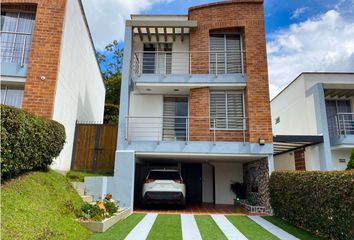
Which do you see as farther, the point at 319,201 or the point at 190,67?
the point at 190,67

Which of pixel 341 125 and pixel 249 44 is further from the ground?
pixel 249 44

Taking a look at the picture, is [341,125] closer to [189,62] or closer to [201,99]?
[201,99]

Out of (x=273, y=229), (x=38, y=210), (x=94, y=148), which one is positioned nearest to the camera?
(x=38, y=210)

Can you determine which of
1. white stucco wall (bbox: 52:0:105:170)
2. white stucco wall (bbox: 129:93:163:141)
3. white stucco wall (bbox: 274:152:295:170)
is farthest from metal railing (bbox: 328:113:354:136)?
white stucco wall (bbox: 52:0:105:170)

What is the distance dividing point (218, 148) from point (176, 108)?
346 cm

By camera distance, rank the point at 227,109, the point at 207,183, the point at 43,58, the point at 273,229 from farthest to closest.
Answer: the point at 207,183 → the point at 227,109 → the point at 43,58 → the point at 273,229

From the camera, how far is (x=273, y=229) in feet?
25.0

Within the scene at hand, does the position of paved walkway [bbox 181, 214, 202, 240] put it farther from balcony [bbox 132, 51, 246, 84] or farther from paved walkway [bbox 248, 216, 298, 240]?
balcony [bbox 132, 51, 246, 84]

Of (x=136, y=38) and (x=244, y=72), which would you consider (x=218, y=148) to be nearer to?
(x=244, y=72)

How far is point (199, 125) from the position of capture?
12.1m

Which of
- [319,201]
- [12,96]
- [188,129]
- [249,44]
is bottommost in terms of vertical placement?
[319,201]

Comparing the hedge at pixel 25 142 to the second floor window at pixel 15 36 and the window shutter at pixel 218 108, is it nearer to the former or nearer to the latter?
the second floor window at pixel 15 36

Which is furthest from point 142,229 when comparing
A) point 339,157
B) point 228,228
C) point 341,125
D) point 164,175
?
point 341,125

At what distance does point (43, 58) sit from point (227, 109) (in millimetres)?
8211
